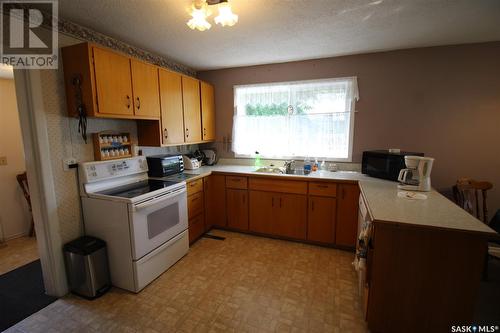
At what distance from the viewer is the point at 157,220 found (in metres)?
2.22

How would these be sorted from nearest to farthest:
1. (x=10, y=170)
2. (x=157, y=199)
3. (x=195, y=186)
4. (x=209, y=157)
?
(x=157, y=199) < (x=195, y=186) < (x=10, y=170) < (x=209, y=157)

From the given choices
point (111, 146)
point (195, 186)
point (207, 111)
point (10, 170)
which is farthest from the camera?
point (207, 111)

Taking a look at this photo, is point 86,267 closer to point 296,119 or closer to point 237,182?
point 237,182

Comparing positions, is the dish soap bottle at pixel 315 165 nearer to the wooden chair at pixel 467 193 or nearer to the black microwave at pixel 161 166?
the wooden chair at pixel 467 193

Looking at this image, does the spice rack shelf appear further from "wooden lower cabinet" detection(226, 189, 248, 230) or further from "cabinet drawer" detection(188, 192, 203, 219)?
"wooden lower cabinet" detection(226, 189, 248, 230)

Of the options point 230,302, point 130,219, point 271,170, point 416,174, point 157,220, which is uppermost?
point 416,174

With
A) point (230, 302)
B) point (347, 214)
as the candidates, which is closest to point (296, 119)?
point (347, 214)

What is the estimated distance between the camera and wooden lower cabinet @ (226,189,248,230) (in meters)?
3.15

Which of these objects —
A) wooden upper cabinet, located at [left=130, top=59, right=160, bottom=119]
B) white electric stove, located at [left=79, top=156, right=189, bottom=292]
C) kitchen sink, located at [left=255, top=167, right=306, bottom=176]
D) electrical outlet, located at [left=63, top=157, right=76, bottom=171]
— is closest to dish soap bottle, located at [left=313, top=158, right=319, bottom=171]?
kitchen sink, located at [left=255, top=167, right=306, bottom=176]

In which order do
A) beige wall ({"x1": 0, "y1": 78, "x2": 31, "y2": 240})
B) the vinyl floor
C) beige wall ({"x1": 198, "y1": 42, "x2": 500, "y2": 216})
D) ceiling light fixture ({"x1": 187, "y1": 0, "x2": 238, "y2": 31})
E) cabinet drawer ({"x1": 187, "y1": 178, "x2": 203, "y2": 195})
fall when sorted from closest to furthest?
ceiling light fixture ({"x1": 187, "y1": 0, "x2": 238, "y2": 31})
the vinyl floor
beige wall ({"x1": 198, "y1": 42, "x2": 500, "y2": 216})
cabinet drawer ({"x1": 187, "y1": 178, "x2": 203, "y2": 195})
beige wall ({"x1": 0, "y1": 78, "x2": 31, "y2": 240})

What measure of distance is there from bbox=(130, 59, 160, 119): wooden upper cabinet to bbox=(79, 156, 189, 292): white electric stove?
0.58 meters

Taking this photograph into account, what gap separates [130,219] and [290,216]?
1.84m

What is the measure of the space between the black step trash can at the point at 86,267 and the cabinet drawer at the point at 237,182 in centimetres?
159

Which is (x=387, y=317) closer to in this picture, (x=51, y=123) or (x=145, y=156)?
(x=145, y=156)
